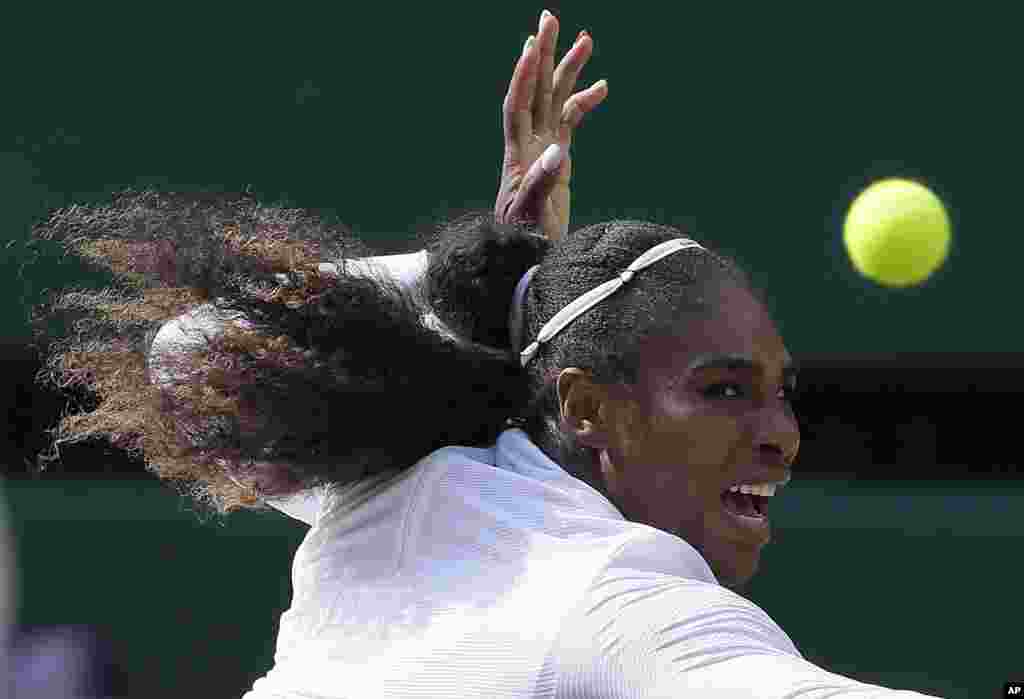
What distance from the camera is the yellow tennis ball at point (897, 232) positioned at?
5.05 metres

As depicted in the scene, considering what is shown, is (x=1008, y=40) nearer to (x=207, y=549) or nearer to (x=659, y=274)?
(x=207, y=549)

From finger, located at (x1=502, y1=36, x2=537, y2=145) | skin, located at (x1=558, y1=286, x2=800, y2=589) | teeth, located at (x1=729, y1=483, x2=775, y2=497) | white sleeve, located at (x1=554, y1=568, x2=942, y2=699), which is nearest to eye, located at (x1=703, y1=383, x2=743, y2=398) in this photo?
skin, located at (x1=558, y1=286, x2=800, y2=589)

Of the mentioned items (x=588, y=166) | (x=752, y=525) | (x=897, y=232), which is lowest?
(x=897, y=232)

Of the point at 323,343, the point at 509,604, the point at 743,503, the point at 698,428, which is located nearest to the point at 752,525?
the point at 743,503

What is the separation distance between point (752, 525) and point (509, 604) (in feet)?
1.47

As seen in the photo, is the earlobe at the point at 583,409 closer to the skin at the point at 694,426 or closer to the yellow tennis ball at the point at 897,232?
the skin at the point at 694,426

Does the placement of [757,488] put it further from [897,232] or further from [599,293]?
[897,232]

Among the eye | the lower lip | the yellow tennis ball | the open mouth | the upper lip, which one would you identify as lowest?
the yellow tennis ball

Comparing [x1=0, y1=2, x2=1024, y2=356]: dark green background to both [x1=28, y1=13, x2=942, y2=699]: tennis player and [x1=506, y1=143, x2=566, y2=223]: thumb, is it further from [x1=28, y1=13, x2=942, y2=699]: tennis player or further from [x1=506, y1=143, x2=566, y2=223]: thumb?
[x1=28, y1=13, x2=942, y2=699]: tennis player

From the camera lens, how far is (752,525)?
2139 millimetres

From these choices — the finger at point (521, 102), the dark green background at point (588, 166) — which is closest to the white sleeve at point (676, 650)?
the finger at point (521, 102)

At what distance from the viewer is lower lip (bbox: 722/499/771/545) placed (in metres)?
2.12

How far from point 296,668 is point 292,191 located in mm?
3436

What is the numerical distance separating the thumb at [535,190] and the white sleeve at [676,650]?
1.01 m
